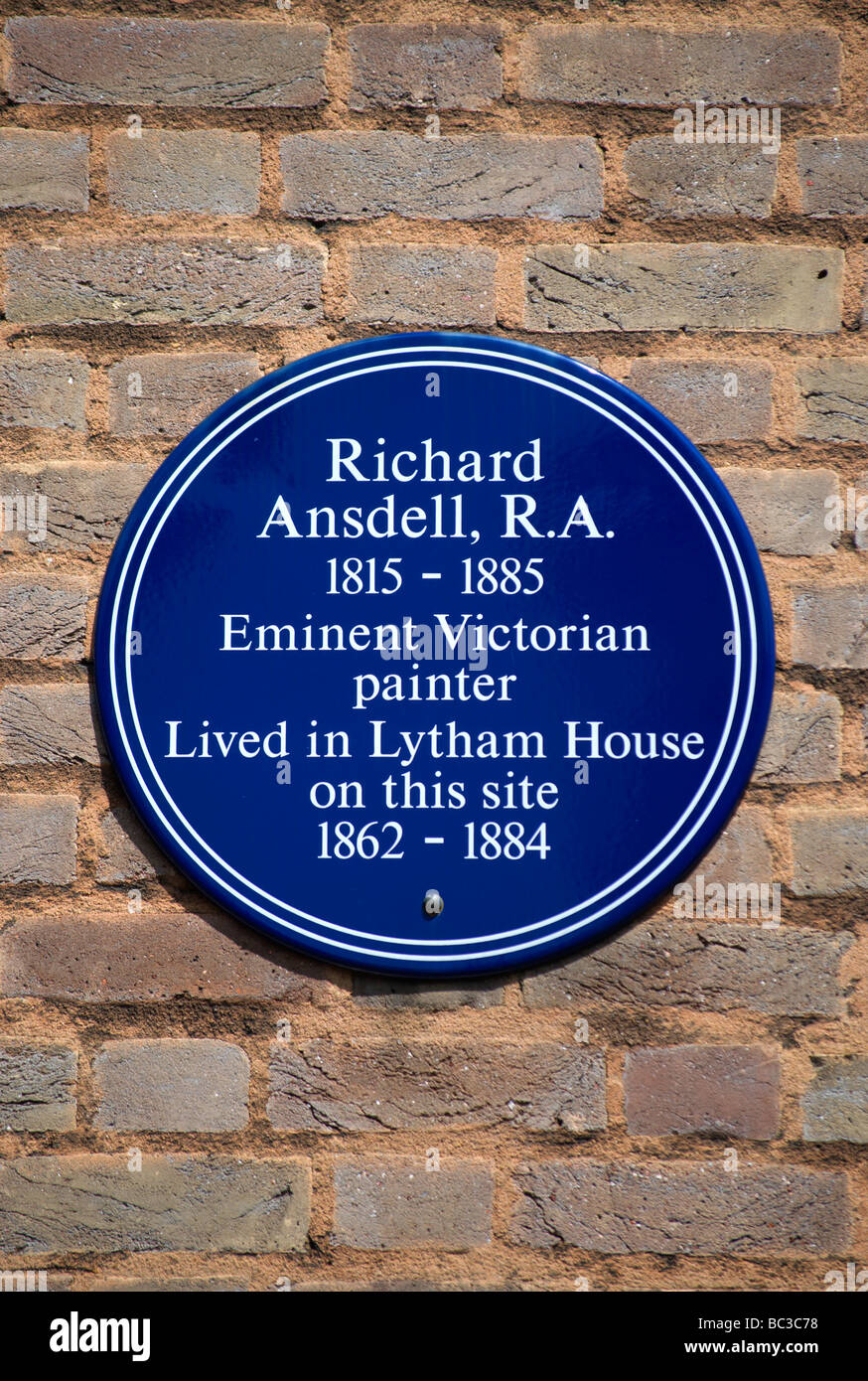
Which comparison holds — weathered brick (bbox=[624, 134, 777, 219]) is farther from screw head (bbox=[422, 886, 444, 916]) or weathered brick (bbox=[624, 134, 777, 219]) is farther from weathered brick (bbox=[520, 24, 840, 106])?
screw head (bbox=[422, 886, 444, 916])

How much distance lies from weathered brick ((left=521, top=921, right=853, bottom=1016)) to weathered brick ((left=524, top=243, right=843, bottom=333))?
0.83m

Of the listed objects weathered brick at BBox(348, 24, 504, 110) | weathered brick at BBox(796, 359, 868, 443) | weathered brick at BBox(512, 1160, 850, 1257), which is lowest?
weathered brick at BBox(512, 1160, 850, 1257)

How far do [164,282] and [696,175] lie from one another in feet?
2.47

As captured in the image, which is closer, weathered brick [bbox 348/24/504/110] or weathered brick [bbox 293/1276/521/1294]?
weathered brick [bbox 293/1276/521/1294]

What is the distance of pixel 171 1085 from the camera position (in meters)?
1.47

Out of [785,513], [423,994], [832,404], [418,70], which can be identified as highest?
[418,70]

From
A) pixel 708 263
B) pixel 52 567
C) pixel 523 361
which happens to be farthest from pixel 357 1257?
pixel 708 263

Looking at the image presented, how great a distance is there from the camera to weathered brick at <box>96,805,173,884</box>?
1497 mm

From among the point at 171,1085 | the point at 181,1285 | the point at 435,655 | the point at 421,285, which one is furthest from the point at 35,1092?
the point at 421,285

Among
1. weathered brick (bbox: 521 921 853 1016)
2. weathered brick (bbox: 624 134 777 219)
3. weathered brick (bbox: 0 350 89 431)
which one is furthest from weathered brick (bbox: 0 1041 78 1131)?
weathered brick (bbox: 624 134 777 219)

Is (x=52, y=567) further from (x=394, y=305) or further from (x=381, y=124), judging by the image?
(x=381, y=124)

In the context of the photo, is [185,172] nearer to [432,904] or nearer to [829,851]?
[432,904]

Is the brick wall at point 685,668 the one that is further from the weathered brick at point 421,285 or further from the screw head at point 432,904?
the screw head at point 432,904

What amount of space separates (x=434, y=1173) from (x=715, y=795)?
24.2 inches
